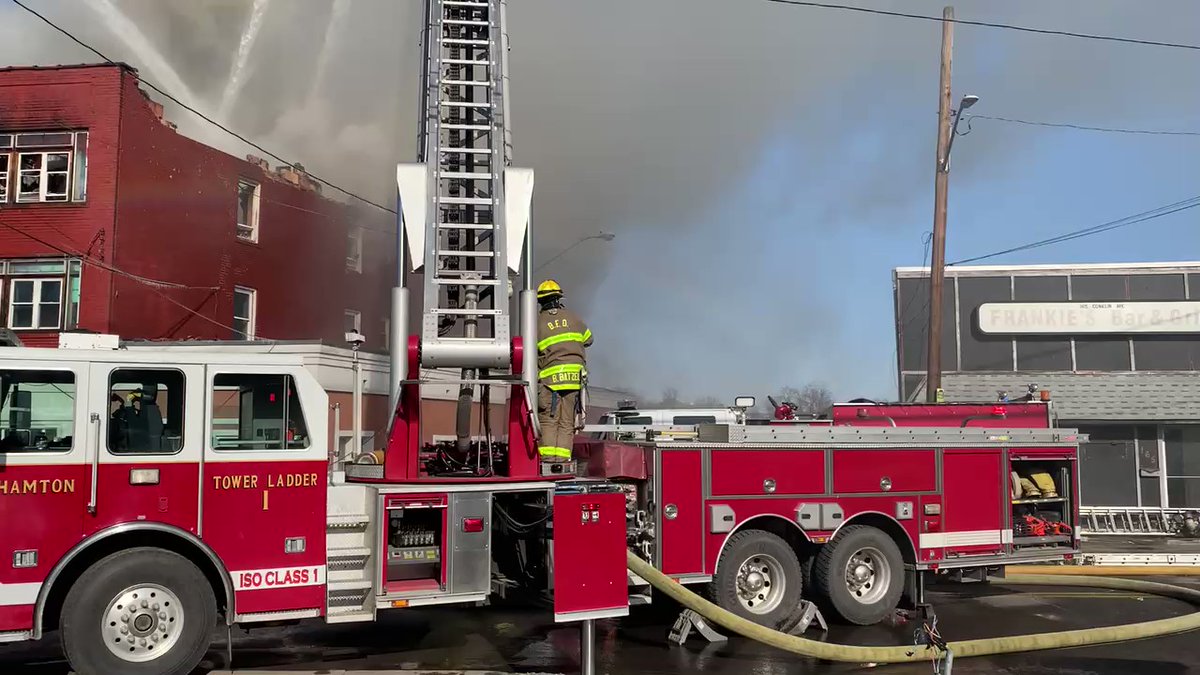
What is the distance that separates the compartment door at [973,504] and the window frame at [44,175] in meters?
18.7

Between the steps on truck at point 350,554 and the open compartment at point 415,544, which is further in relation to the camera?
the open compartment at point 415,544

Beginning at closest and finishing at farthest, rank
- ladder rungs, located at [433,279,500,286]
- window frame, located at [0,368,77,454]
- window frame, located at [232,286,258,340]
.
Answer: window frame, located at [0,368,77,454] → ladder rungs, located at [433,279,500,286] → window frame, located at [232,286,258,340]

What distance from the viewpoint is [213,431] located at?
6238 millimetres

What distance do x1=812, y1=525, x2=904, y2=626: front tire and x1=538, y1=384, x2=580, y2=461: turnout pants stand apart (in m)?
2.72

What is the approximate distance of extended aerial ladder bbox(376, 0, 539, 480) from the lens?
6910mm

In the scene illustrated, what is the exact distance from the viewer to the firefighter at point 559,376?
25.7ft

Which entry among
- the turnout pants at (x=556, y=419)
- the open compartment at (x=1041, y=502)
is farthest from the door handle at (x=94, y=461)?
the open compartment at (x=1041, y=502)

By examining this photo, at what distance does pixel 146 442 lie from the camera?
20.0 feet

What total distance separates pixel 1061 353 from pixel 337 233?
18.5 metres

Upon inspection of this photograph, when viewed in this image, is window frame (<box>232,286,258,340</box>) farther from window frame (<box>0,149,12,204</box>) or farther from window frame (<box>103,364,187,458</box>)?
window frame (<box>103,364,187,458</box>)

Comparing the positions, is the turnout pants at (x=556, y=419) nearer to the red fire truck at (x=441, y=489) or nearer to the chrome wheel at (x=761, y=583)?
the red fire truck at (x=441, y=489)

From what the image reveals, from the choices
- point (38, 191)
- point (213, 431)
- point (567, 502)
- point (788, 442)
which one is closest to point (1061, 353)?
point (788, 442)

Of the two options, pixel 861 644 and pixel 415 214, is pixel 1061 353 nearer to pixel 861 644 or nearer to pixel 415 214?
pixel 861 644

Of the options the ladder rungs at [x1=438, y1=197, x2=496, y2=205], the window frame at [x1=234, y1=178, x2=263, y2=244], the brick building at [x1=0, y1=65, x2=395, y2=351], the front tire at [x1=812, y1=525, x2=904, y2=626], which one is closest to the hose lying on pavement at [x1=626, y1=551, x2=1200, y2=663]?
the front tire at [x1=812, y1=525, x2=904, y2=626]
